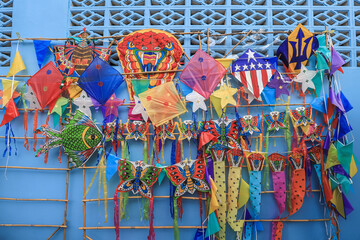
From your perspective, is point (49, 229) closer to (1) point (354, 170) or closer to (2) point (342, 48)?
(1) point (354, 170)

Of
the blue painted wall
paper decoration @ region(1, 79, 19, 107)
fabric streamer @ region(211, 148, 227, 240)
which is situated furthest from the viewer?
paper decoration @ region(1, 79, 19, 107)

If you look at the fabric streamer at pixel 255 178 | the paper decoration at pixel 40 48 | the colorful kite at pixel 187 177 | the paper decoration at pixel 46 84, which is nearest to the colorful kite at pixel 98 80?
the paper decoration at pixel 46 84

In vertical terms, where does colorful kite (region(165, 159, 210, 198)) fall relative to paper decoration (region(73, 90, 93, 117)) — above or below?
below

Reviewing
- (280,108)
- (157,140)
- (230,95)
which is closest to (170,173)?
(157,140)

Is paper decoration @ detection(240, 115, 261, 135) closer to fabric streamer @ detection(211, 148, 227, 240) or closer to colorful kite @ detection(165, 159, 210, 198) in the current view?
fabric streamer @ detection(211, 148, 227, 240)

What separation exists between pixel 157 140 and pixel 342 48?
2.36 metres

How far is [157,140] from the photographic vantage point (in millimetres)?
3648

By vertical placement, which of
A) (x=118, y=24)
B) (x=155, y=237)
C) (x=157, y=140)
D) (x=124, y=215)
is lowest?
(x=155, y=237)

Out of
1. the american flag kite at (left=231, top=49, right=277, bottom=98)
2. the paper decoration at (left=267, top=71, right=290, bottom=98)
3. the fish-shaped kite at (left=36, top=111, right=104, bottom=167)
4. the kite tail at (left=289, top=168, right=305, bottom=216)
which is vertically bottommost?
the kite tail at (left=289, top=168, right=305, bottom=216)

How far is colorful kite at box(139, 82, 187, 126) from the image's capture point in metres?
3.53

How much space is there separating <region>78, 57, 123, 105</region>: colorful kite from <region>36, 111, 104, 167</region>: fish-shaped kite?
0.28 metres

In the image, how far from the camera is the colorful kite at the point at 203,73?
355 centimetres

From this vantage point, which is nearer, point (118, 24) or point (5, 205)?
point (5, 205)

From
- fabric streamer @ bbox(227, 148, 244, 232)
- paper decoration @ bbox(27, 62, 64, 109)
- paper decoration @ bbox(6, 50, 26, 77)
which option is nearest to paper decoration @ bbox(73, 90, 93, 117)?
paper decoration @ bbox(27, 62, 64, 109)
